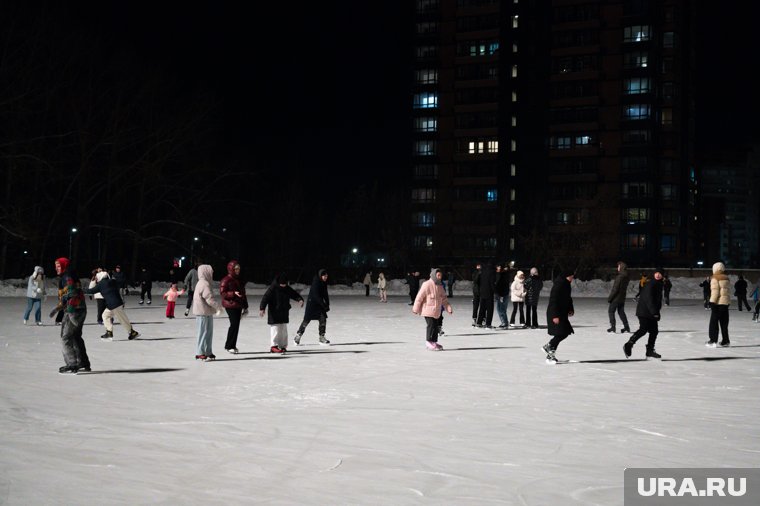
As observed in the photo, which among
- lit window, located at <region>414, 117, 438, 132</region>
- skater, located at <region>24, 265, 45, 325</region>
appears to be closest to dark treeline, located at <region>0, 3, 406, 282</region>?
skater, located at <region>24, 265, 45, 325</region>

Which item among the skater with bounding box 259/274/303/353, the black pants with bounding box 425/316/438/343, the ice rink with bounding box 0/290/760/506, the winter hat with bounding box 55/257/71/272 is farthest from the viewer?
the black pants with bounding box 425/316/438/343

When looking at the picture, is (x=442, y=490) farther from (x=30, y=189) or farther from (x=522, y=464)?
(x=30, y=189)

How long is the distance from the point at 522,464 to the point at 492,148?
95003 mm

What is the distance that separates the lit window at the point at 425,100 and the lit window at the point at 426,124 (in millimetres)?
1572

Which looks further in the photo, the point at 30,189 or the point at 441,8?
the point at 441,8

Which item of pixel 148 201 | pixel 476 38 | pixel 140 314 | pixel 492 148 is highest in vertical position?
pixel 476 38

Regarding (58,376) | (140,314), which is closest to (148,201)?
(140,314)

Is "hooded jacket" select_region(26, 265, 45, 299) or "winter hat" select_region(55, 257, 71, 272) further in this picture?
"hooded jacket" select_region(26, 265, 45, 299)

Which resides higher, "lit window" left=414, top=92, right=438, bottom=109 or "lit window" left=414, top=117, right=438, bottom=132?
"lit window" left=414, top=92, right=438, bottom=109

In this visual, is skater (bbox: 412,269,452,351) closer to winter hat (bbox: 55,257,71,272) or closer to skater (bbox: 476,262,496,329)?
skater (bbox: 476,262,496,329)

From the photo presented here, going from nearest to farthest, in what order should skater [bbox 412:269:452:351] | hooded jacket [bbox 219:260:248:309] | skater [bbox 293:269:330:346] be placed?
hooded jacket [bbox 219:260:248:309] < skater [bbox 412:269:452:351] < skater [bbox 293:269:330:346]

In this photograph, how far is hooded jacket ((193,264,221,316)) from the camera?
13.7 meters

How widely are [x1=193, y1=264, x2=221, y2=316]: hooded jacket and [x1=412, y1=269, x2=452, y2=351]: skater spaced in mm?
4477

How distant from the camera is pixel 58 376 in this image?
39.1 ft
